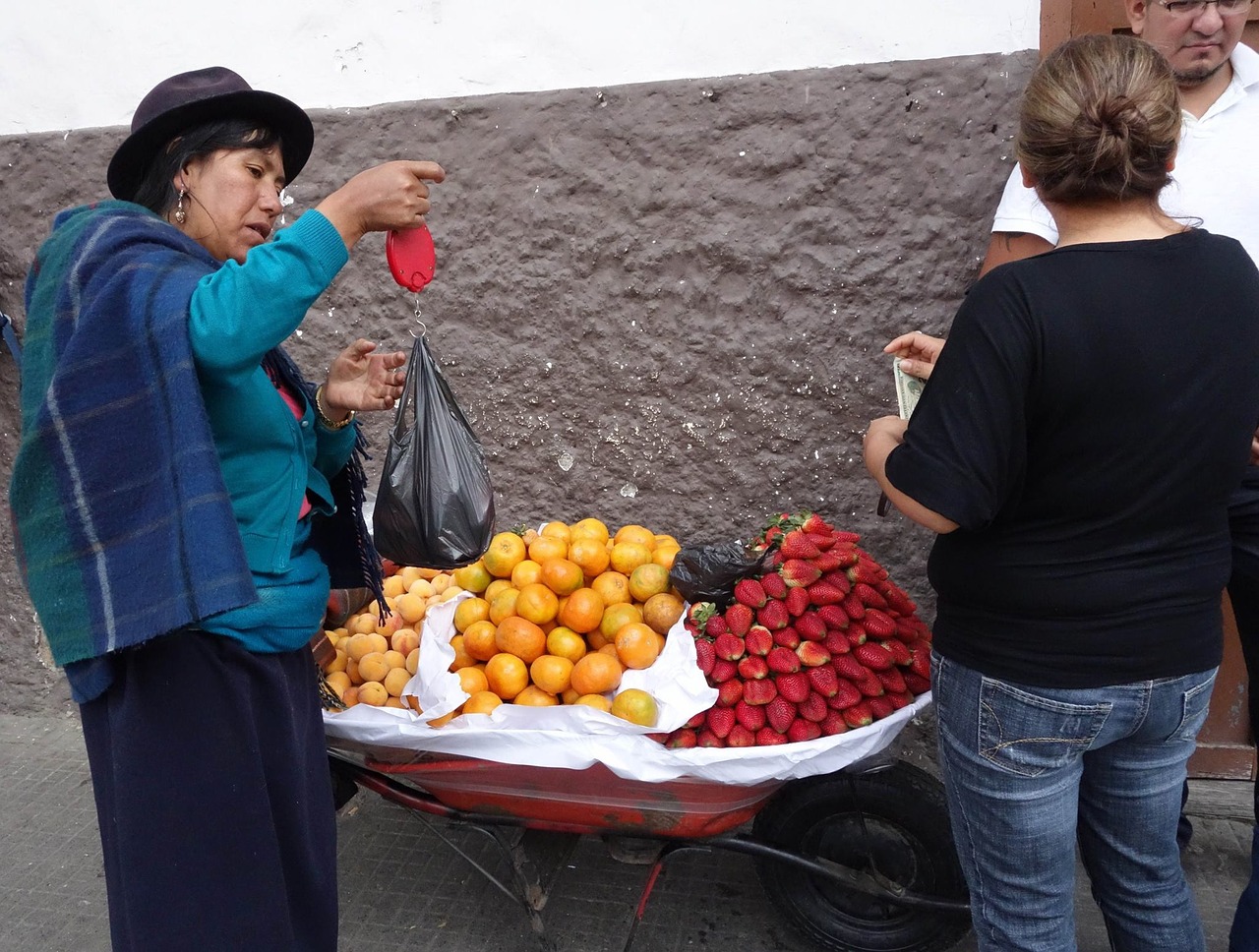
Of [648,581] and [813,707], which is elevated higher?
Result: [648,581]

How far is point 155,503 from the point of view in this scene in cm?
147

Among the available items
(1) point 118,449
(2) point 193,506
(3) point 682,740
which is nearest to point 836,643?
(3) point 682,740

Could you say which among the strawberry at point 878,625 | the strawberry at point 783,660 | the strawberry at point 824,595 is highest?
the strawberry at point 824,595

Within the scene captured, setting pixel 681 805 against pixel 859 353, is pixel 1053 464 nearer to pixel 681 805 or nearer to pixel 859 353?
pixel 681 805

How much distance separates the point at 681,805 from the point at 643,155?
6.70 feet

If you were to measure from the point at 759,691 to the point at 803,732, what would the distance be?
0.40 ft

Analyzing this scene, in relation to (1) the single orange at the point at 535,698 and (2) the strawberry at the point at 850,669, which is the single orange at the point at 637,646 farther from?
(2) the strawberry at the point at 850,669

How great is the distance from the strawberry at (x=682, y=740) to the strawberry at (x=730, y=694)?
0.09 m

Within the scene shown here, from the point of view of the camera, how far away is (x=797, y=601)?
6.89 feet

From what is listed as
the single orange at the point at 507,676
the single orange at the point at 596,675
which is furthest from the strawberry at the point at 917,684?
the single orange at the point at 507,676

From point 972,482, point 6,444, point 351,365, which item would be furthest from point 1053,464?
point 6,444

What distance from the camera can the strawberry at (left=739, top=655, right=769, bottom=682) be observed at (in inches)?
80.6

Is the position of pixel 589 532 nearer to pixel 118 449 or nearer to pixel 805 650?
pixel 805 650

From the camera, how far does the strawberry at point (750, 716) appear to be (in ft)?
6.57
